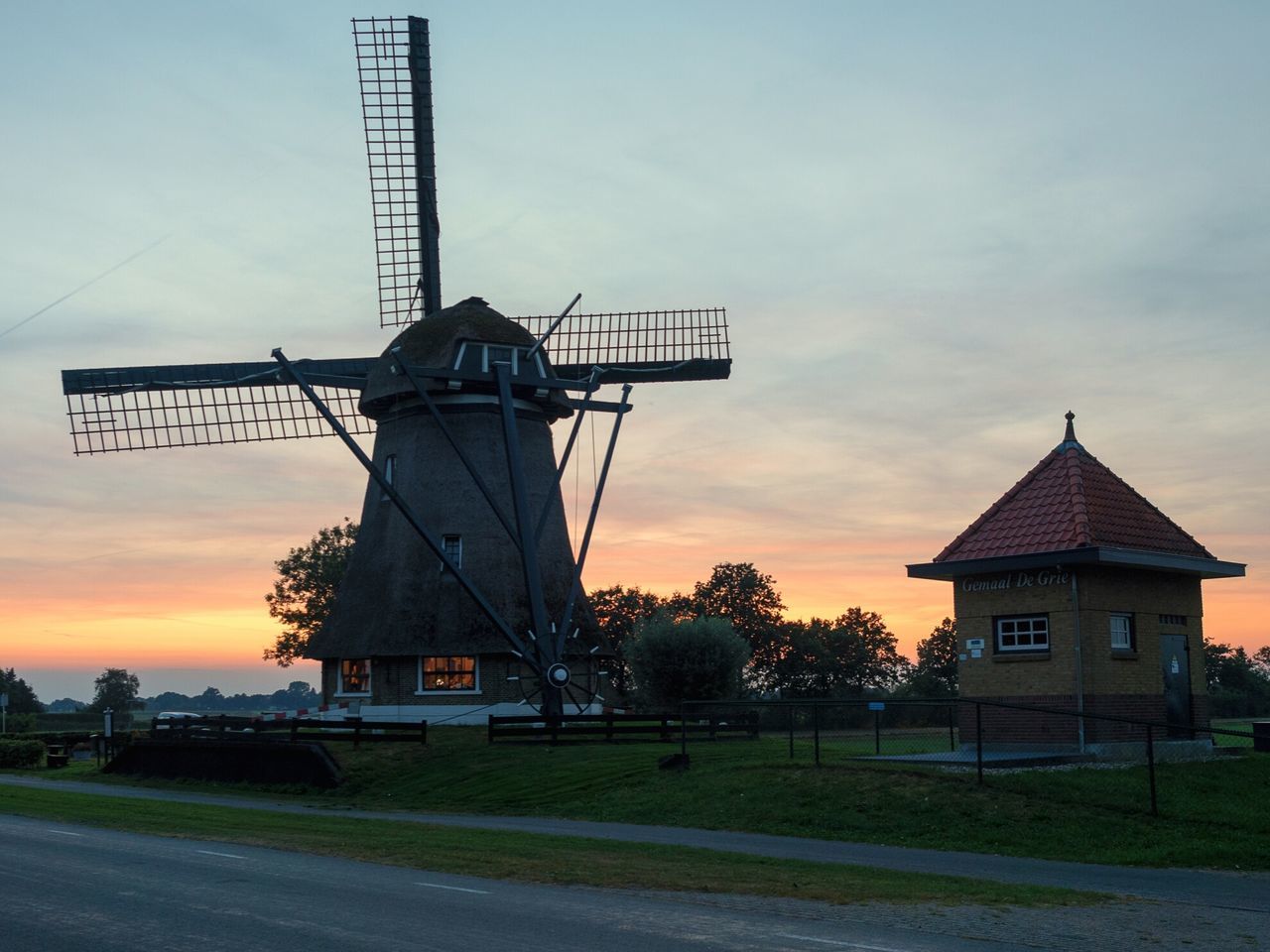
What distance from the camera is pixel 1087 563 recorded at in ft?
91.3

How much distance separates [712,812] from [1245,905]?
10793 mm

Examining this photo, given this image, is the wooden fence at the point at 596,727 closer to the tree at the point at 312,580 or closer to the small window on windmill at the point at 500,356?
the small window on windmill at the point at 500,356

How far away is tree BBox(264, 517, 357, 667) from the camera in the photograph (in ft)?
233

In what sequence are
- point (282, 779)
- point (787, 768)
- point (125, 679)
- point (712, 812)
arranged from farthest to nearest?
point (125, 679) → point (282, 779) → point (787, 768) → point (712, 812)

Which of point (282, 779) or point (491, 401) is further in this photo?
point (491, 401)

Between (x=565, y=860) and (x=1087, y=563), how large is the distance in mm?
15442

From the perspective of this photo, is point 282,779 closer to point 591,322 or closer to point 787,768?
point 787,768

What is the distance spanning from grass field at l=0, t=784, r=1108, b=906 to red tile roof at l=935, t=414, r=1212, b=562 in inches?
525

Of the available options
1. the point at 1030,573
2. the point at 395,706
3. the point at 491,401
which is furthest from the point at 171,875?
the point at 491,401

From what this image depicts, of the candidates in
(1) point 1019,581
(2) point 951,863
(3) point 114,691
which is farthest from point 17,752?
(3) point 114,691

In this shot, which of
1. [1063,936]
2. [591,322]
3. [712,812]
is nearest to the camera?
[1063,936]

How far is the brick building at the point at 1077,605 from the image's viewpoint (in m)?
27.8

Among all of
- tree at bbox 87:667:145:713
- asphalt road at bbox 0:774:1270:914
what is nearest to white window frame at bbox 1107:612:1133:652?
asphalt road at bbox 0:774:1270:914

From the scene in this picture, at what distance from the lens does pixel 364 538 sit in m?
43.3
